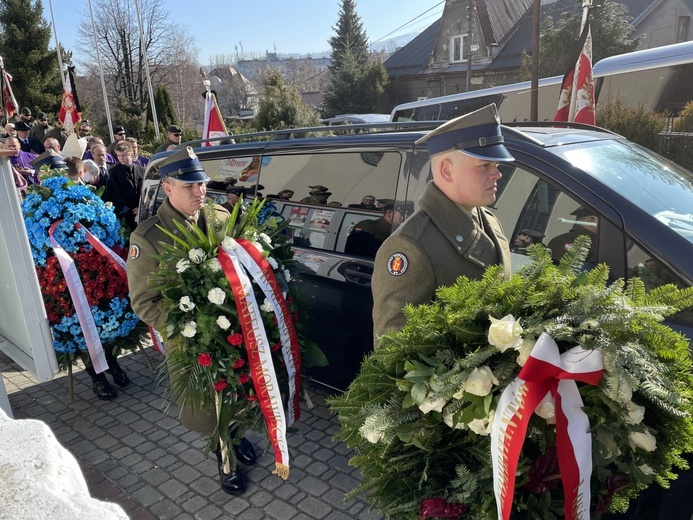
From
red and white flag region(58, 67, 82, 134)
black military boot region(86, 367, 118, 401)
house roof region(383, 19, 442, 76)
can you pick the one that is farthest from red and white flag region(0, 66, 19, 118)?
house roof region(383, 19, 442, 76)

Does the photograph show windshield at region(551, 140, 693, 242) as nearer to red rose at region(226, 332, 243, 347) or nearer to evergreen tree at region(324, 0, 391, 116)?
red rose at region(226, 332, 243, 347)

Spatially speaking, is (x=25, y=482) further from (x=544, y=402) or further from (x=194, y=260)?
(x=194, y=260)

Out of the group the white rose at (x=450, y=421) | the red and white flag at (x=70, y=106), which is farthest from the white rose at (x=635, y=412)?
the red and white flag at (x=70, y=106)

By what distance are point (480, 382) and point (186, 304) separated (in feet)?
6.15

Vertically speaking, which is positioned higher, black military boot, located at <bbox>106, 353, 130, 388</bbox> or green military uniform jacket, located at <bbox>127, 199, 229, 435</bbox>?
green military uniform jacket, located at <bbox>127, 199, 229, 435</bbox>

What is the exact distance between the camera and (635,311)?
1.36 meters

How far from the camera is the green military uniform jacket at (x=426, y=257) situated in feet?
7.03

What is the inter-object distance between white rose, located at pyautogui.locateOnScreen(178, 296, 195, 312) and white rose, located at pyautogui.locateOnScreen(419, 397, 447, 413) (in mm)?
1716

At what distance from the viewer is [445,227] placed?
2.23 meters

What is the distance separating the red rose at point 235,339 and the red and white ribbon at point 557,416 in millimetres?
1807

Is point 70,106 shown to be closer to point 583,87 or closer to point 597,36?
point 583,87

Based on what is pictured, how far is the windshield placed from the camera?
7.93 ft

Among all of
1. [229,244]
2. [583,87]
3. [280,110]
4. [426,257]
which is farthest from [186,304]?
[280,110]

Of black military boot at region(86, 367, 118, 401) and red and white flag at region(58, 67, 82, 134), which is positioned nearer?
black military boot at region(86, 367, 118, 401)
